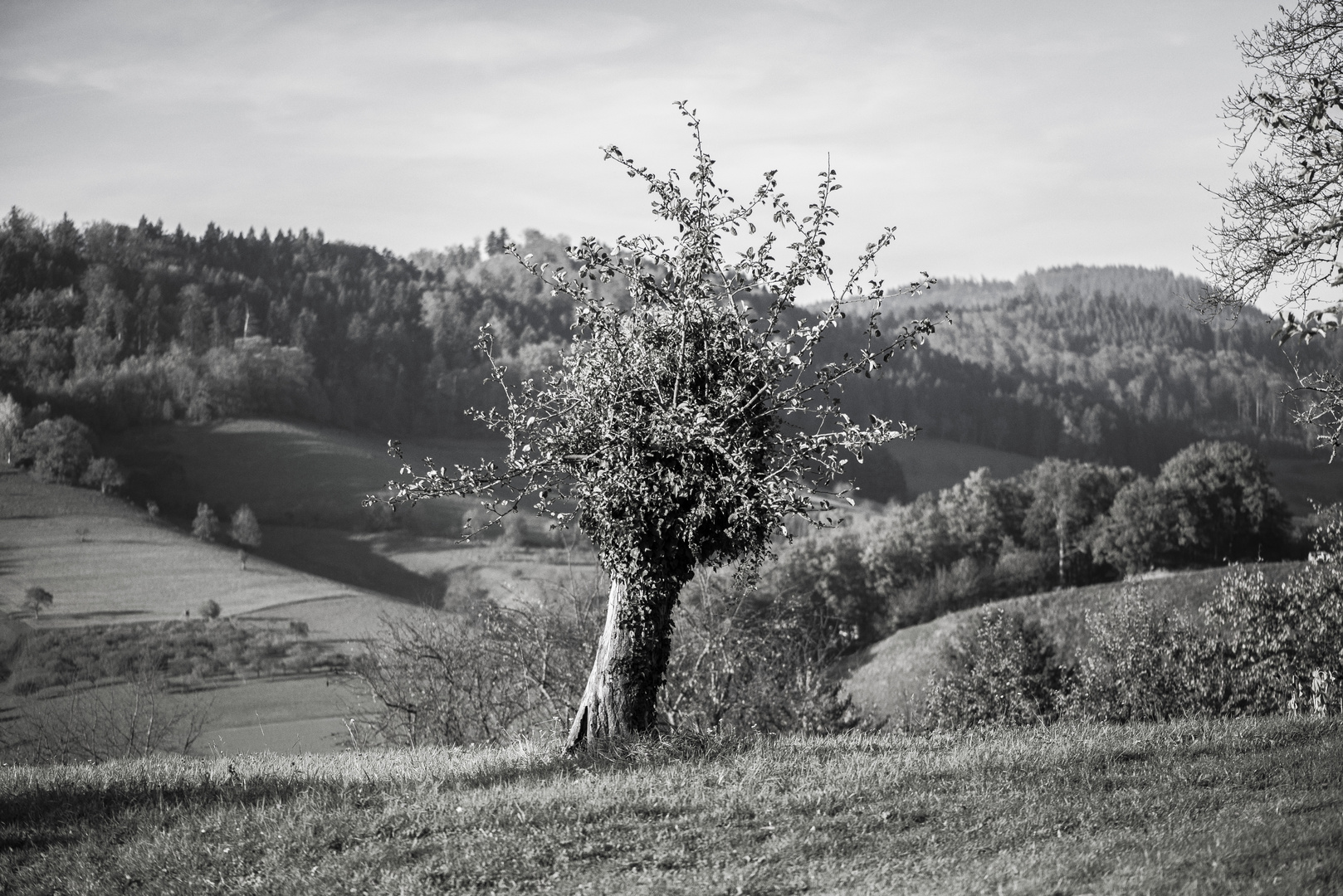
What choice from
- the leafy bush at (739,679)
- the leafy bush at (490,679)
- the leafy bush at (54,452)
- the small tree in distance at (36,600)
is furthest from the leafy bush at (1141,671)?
the leafy bush at (54,452)

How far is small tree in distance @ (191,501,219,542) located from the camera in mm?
104312

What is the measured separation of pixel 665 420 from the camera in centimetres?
1305

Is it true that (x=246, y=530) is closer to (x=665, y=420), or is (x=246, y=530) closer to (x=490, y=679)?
(x=490, y=679)

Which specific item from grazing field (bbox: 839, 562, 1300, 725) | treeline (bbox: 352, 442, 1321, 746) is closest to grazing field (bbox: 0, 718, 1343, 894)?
treeline (bbox: 352, 442, 1321, 746)

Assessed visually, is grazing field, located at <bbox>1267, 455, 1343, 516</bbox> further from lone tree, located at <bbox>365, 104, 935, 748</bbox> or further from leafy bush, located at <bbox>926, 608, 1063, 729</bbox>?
lone tree, located at <bbox>365, 104, 935, 748</bbox>

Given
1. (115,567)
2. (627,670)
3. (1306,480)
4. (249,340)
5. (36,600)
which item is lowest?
(36,600)

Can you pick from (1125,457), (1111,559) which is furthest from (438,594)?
(1125,457)

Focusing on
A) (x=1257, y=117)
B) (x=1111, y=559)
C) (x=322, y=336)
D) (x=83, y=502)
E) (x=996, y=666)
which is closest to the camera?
(x=1257, y=117)

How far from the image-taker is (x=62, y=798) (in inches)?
460

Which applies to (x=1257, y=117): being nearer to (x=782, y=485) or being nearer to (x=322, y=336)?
(x=782, y=485)

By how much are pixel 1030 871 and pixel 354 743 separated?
25.7 m

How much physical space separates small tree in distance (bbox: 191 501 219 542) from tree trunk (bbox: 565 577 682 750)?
331 feet

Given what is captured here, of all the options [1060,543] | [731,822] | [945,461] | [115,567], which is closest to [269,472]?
[115,567]

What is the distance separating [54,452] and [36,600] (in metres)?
35.0
